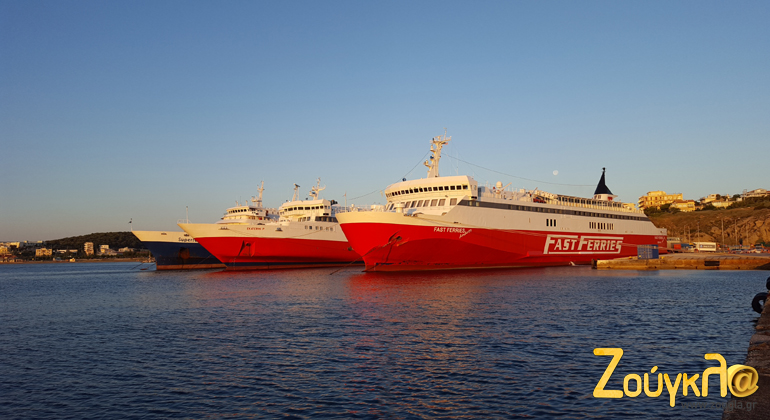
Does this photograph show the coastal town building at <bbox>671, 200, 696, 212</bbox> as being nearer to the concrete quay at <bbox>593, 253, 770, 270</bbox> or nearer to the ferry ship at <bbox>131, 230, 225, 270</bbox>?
the concrete quay at <bbox>593, 253, 770, 270</bbox>

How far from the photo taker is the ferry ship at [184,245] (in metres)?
63.8

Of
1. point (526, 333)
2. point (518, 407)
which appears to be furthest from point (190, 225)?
point (518, 407)

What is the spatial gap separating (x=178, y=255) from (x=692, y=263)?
63274 millimetres

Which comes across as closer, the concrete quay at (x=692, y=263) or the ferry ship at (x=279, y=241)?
the concrete quay at (x=692, y=263)

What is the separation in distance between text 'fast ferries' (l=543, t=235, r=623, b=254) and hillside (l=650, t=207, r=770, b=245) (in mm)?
68403

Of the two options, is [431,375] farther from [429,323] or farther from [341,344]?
[429,323]

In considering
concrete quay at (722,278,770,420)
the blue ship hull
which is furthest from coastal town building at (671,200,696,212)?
concrete quay at (722,278,770,420)

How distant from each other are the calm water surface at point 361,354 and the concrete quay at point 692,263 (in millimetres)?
29359

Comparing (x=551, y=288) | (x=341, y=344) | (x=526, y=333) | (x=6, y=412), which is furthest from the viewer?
(x=551, y=288)

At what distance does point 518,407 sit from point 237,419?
539 centimetres

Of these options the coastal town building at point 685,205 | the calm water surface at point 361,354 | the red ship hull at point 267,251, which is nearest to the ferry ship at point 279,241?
the red ship hull at point 267,251

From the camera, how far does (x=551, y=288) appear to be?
31438 mm

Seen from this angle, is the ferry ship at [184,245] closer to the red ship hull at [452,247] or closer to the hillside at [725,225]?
the red ship hull at [452,247]

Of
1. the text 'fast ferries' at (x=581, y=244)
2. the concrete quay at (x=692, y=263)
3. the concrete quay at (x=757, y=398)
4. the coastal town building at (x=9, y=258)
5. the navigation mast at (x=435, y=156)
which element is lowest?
the coastal town building at (x=9, y=258)
